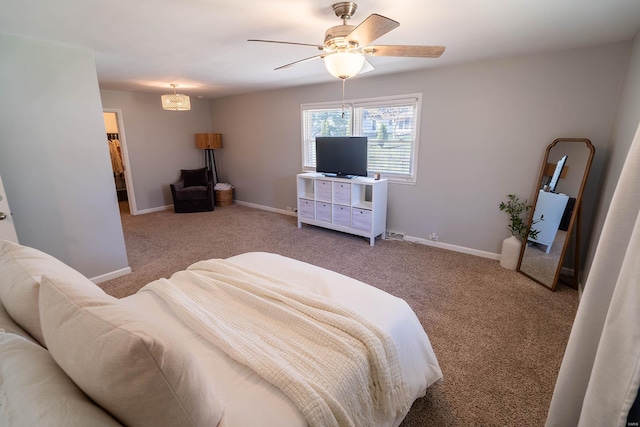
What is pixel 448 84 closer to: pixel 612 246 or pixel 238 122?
pixel 612 246

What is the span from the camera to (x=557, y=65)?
3.00 meters

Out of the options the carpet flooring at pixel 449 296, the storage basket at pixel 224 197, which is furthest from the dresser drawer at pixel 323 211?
the storage basket at pixel 224 197

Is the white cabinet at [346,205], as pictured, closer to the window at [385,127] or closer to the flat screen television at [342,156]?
the flat screen television at [342,156]

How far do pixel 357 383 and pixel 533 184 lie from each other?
3.33 m

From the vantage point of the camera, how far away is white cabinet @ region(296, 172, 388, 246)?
4.21 metres

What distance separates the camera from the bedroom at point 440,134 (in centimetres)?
262

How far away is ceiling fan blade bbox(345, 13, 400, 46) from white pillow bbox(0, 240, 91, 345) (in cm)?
182

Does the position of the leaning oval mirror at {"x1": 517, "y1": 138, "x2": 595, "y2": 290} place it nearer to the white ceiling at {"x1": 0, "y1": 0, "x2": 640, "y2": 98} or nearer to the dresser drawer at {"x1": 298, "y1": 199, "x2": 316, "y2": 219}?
the white ceiling at {"x1": 0, "y1": 0, "x2": 640, "y2": 98}

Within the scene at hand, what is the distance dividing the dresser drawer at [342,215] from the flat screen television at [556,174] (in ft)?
7.95

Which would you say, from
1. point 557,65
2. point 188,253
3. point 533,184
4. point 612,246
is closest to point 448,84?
point 557,65

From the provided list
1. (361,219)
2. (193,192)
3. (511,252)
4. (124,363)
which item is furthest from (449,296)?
(193,192)

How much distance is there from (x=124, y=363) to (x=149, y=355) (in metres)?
0.05

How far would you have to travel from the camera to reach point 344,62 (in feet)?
6.37

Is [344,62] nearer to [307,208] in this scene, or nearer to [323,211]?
[323,211]
